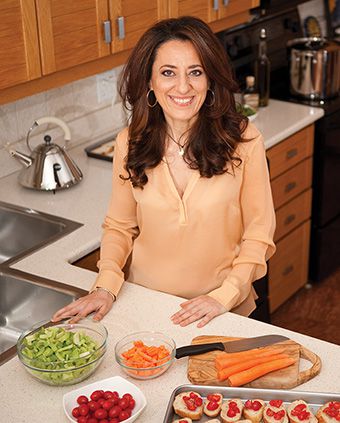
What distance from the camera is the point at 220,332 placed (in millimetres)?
2047

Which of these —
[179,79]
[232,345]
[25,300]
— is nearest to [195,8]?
[179,79]

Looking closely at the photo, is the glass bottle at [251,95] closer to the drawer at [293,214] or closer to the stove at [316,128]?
the stove at [316,128]

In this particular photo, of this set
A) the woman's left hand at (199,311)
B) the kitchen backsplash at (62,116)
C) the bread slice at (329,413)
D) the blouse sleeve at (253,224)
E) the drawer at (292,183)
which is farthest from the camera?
the drawer at (292,183)

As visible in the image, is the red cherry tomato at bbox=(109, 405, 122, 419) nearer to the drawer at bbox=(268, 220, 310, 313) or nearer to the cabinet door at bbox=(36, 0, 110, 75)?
the cabinet door at bbox=(36, 0, 110, 75)

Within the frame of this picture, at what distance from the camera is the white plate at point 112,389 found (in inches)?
68.2

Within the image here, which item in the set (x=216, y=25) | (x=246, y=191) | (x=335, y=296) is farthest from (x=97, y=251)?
(x=335, y=296)

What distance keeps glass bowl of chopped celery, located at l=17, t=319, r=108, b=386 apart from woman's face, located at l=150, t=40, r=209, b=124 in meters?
0.61

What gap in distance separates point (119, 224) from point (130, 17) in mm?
937

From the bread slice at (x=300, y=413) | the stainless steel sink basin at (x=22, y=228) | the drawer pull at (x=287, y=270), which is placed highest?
the bread slice at (x=300, y=413)

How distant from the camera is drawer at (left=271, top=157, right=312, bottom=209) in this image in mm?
3707

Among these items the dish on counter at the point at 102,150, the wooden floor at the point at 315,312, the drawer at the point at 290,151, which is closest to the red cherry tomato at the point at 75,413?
the dish on counter at the point at 102,150

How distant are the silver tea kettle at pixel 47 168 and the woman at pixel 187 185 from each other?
0.66 meters

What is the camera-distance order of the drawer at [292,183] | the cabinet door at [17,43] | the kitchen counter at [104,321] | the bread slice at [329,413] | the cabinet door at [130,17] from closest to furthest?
1. the bread slice at [329,413]
2. the kitchen counter at [104,321]
3. the cabinet door at [17,43]
4. the cabinet door at [130,17]
5. the drawer at [292,183]

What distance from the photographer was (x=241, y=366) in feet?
6.05
